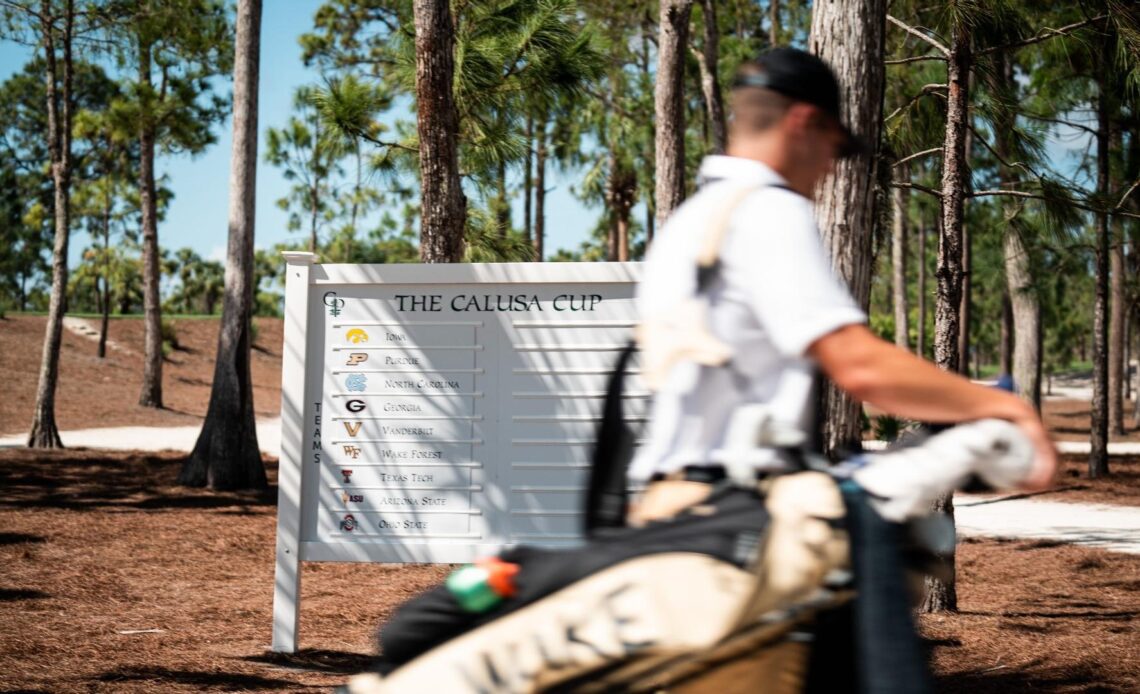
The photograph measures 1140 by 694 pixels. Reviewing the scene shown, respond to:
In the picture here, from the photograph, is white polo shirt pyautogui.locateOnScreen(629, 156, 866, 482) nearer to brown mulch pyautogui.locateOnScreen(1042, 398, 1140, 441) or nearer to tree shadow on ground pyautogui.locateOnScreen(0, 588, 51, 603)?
tree shadow on ground pyautogui.locateOnScreen(0, 588, 51, 603)

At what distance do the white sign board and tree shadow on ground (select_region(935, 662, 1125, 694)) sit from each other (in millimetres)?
2119

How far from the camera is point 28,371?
108 ft

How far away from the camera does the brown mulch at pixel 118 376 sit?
91.0 ft

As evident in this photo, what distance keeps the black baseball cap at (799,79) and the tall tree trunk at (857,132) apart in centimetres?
359

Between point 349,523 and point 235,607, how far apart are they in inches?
102

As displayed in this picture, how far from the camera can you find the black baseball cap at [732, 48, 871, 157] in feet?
6.74

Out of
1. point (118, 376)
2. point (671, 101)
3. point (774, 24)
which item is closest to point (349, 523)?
point (671, 101)

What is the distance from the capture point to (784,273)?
190cm

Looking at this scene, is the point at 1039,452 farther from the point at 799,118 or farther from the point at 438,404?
the point at 438,404

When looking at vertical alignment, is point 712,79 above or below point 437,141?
above

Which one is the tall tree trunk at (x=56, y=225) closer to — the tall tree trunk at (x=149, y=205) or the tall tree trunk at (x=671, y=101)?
the tall tree trunk at (x=149, y=205)

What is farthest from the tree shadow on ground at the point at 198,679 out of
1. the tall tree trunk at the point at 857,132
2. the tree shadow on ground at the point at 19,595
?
the tall tree trunk at the point at 857,132

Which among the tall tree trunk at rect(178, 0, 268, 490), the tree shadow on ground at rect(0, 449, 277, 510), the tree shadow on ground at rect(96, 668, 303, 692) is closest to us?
the tree shadow on ground at rect(96, 668, 303, 692)

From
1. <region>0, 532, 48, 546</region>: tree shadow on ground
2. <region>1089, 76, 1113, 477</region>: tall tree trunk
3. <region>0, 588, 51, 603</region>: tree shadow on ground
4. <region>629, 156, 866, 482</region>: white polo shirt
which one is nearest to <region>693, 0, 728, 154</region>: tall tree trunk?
<region>1089, 76, 1113, 477</region>: tall tree trunk
